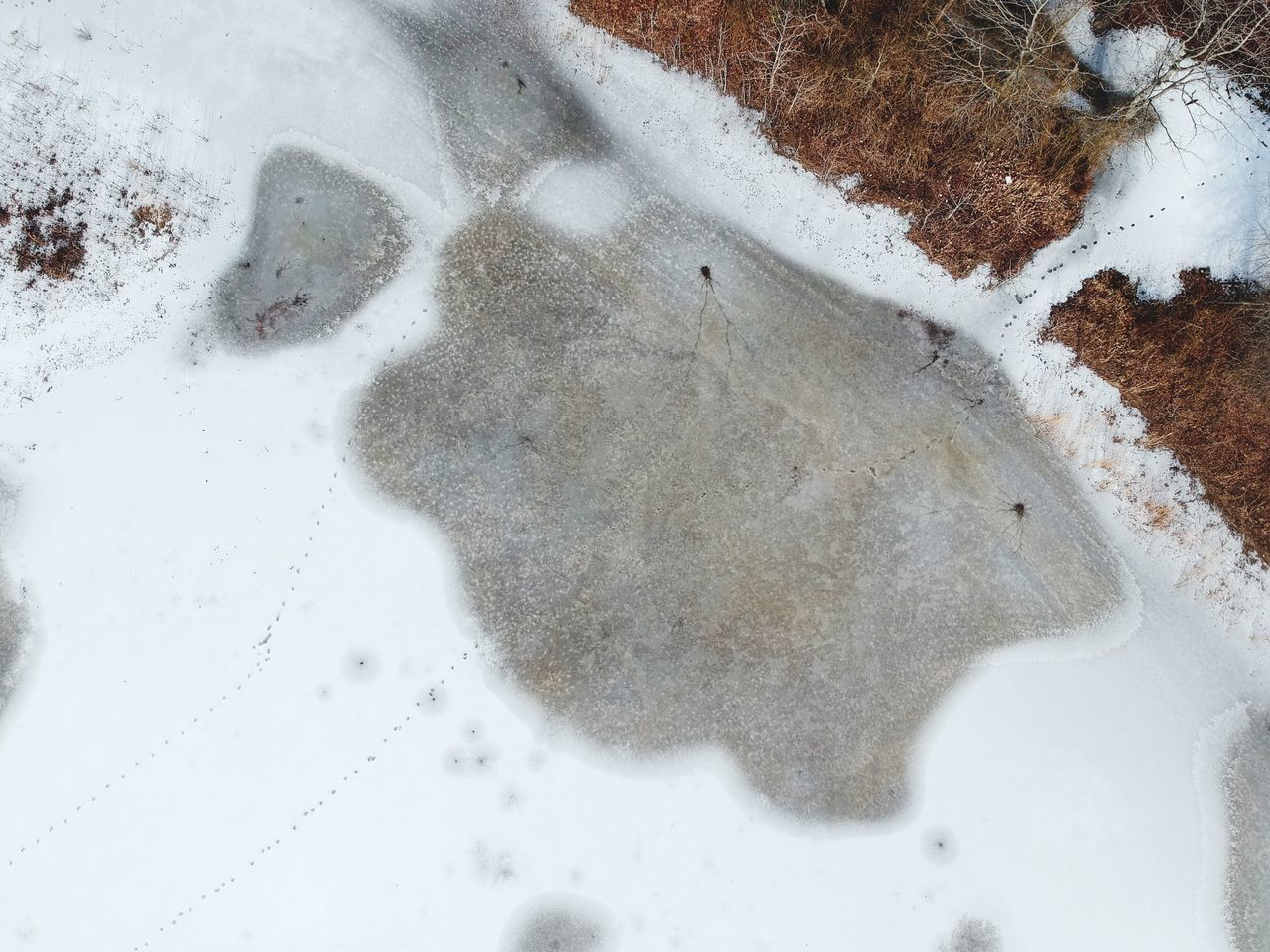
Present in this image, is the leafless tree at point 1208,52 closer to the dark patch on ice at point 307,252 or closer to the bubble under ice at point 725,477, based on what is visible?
the bubble under ice at point 725,477

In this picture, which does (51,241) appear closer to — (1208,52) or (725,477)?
(725,477)

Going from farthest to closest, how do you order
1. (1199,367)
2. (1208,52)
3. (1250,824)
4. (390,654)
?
(390,654)
(1250,824)
(1199,367)
(1208,52)

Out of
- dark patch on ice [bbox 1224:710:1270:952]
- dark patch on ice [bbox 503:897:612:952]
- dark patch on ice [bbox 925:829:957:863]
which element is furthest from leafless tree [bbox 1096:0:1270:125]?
dark patch on ice [bbox 503:897:612:952]

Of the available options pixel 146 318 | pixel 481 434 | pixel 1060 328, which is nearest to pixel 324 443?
pixel 481 434

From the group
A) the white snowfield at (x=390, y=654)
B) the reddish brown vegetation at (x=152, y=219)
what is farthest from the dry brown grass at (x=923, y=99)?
the reddish brown vegetation at (x=152, y=219)

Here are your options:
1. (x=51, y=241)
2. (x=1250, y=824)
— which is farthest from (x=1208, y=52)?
(x=51, y=241)
